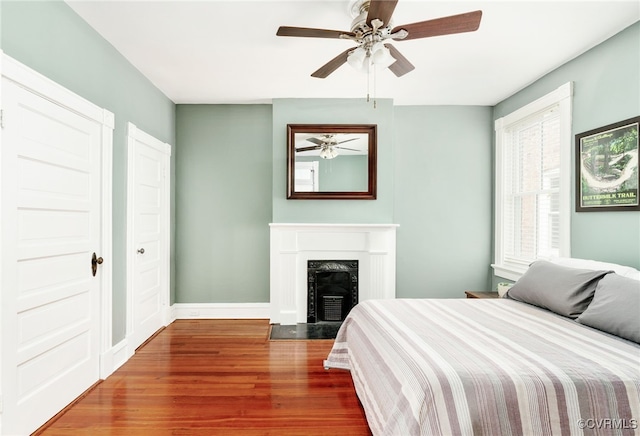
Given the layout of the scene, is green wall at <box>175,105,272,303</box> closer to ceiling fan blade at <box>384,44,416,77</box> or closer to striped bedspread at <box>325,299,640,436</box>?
ceiling fan blade at <box>384,44,416,77</box>

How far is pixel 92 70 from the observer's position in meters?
2.47

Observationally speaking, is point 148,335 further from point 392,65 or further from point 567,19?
point 567,19

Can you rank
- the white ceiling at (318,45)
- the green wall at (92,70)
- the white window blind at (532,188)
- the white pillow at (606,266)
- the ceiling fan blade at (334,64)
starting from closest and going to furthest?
the green wall at (92,70) → the white pillow at (606,266) → the white ceiling at (318,45) → the ceiling fan blade at (334,64) → the white window blind at (532,188)

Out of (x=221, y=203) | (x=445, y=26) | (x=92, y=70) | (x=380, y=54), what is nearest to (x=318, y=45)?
(x=380, y=54)

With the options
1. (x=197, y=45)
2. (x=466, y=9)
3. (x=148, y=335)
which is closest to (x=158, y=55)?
(x=197, y=45)

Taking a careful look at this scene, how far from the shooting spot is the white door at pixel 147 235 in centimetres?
304

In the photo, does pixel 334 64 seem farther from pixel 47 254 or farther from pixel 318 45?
pixel 47 254

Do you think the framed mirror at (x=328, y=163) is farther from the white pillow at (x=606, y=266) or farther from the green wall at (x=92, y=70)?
the white pillow at (x=606, y=266)

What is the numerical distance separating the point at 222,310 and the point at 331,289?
54.4 inches

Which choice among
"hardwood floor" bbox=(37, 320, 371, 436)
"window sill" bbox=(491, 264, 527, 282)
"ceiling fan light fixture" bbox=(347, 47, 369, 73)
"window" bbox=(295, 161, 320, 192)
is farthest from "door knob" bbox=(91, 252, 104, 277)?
"window sill" bbox=(491, 264, 527, 282)

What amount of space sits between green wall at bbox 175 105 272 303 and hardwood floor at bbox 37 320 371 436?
101cm

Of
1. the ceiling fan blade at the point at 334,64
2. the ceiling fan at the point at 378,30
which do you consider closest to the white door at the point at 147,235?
the ceiling fan blade at the point at 334,64

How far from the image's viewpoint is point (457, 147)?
425 centimetres

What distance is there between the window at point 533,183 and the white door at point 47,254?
3757 millimetres
